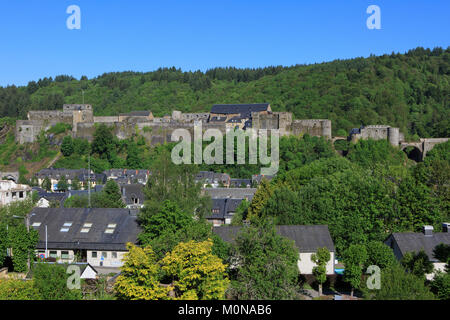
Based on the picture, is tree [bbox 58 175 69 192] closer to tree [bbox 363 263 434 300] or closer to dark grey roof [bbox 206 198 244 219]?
dark grey roof [bbox 206 198 244 219]

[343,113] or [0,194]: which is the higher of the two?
[343,113]

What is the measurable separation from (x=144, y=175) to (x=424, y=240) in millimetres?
46898

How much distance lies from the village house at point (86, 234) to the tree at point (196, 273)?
10.3 m

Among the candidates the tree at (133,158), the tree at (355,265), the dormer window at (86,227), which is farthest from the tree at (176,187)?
the tree at (133,158)

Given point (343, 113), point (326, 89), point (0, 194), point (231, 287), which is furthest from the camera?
point (326, 89)

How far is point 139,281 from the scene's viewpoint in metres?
17.1

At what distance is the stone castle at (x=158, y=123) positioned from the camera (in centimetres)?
7506

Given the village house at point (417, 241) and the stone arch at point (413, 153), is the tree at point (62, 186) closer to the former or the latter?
the village house at point (417, 241)

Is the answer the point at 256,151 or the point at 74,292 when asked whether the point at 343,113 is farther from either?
the point at 74,292

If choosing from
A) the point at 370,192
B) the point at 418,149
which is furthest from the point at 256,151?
the point at 370,192

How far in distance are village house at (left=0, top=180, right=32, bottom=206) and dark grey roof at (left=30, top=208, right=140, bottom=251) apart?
12314mm

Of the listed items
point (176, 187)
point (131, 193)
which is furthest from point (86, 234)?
point (131, 193)

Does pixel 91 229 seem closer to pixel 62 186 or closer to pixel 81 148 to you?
pixel 62 186

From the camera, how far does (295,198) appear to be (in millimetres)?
32906
